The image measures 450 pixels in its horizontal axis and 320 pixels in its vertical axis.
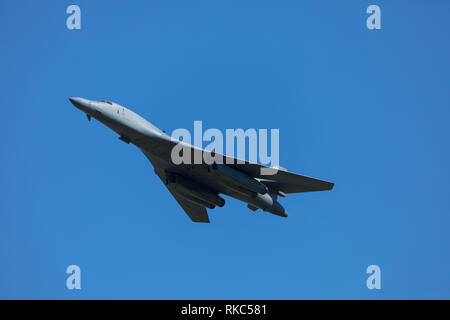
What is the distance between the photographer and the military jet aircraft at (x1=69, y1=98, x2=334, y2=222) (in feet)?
70.6

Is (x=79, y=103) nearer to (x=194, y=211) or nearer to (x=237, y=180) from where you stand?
(x=237, y=180)

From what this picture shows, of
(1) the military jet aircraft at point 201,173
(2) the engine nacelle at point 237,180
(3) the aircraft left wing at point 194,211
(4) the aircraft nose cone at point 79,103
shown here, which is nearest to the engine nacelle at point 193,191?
(1) the military jet aircraft at point 201,173

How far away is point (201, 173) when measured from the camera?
23.1 metres

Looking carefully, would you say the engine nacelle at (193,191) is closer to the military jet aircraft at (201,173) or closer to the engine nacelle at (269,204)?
the military jet aircraft at (201,173)

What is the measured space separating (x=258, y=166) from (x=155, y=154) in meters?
4.77

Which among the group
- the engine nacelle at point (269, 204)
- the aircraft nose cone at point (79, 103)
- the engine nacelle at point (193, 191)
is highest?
the aircraft nose cone at point (79, 103)

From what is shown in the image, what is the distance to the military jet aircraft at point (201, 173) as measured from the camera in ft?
70.6

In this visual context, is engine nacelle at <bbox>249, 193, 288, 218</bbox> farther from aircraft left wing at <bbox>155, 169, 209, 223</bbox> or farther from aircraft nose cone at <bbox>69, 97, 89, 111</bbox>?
aircraft nose cone at <bbox>69, 97, 89, 111</bbox>

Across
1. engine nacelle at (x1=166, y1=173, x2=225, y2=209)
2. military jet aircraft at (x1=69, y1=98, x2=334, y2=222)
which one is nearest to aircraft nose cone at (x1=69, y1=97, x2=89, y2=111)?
military jet aircraft at (x1=69, y1=98, x2=334, y2=222)

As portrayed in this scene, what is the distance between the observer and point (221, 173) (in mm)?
22031

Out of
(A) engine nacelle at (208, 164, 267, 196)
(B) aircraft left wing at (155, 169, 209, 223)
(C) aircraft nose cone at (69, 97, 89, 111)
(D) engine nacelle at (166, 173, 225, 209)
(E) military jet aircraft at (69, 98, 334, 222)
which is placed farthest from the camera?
(B) aircraft left wing at (155, 169, 209, 223)

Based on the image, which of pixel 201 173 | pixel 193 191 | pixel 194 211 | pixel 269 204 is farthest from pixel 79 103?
pixel 194 211
